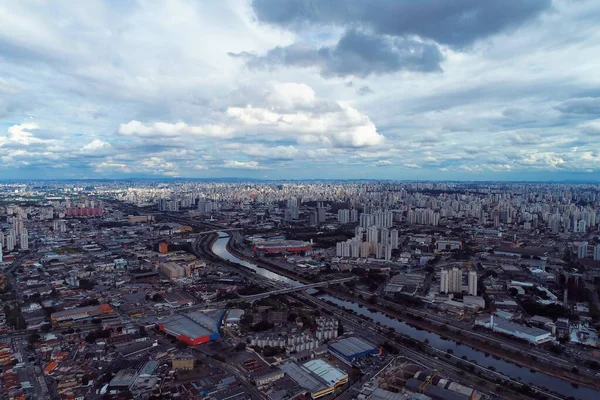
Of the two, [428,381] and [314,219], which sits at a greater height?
[314,219]

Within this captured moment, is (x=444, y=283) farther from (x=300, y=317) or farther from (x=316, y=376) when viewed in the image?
(x=316, y=376)

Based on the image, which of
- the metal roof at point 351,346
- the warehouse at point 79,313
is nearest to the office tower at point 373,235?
the metal roof at point 351,346

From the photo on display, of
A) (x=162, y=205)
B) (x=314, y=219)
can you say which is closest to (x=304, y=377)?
(x=314, y=219)

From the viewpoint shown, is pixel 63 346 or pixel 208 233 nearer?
pixel 63 346

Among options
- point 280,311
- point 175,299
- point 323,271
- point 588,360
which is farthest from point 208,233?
point 588,360

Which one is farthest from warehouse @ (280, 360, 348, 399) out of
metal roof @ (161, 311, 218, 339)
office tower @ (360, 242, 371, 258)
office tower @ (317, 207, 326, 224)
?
office tower @ (317, 207, 326, 224)

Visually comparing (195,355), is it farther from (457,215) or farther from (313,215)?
(457,215)
